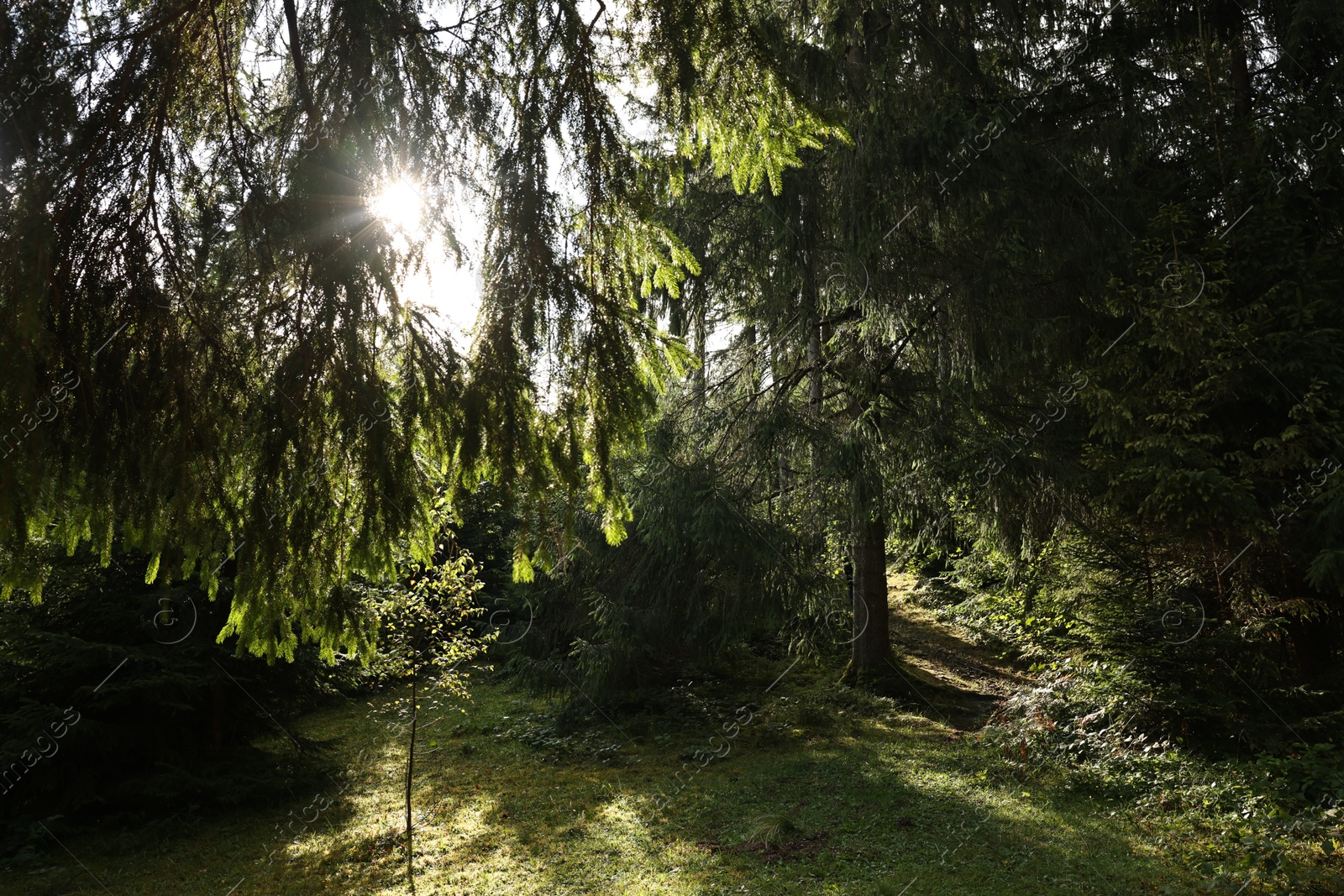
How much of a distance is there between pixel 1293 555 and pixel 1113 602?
143 cm

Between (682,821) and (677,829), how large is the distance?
8.1 inches

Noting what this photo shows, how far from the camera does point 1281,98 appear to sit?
742 centimetres

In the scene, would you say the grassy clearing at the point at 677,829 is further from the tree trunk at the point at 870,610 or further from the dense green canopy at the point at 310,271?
the dense green canopy at the point at 310,271

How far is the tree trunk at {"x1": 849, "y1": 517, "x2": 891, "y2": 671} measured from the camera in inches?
460

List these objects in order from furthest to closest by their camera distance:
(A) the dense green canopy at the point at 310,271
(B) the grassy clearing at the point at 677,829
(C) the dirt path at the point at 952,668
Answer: (C) the dirt path at the point at 952,668
(B) the grassy clearing at the point at 677,829
(A) the dense green canopy at the point at 310,271

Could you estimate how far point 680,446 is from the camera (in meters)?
11.1

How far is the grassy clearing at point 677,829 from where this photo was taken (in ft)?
19.6

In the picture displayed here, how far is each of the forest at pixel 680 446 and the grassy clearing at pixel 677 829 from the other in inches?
2.6

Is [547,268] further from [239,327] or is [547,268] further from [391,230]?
[239,327]

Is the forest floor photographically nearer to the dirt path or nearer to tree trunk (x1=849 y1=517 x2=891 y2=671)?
the dirt path

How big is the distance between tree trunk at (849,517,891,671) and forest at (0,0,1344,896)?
89 mm

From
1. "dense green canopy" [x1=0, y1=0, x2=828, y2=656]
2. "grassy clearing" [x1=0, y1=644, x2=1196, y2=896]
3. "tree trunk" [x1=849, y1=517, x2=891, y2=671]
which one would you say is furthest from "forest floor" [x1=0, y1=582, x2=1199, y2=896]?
"dense green canopy" [x1=0, y1=0, x2=828, y2=656]

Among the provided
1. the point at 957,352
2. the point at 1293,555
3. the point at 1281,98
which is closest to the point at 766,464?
the point at 957,352

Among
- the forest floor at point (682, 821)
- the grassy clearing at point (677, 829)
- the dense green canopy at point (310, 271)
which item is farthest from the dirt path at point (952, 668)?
the dense green canopy at point (310, 271)
